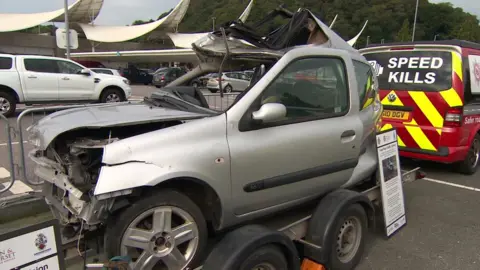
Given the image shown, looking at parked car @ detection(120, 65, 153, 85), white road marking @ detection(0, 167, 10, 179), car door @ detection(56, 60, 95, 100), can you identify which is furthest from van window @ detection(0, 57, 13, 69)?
parked car @ detection(120, 65, 153, 85)

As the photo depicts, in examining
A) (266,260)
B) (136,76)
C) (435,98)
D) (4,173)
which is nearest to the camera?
(266,260)

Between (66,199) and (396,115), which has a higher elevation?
(396,115)

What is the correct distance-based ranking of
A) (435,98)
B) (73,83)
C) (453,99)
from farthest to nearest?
(73,83) → (435,98) → (453,99)

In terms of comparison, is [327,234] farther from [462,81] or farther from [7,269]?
[462,81]

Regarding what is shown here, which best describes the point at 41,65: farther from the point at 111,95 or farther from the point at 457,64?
the point at 457,64

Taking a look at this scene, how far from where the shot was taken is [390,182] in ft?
12.9

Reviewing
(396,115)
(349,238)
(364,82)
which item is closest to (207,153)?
(349,238)

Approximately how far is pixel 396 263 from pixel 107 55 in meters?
53.1

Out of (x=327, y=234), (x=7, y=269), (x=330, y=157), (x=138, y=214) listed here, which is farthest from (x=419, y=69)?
(x=7, y=269)

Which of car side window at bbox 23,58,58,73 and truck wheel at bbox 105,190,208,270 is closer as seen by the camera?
truck wheel at bbox 105,190,208,270

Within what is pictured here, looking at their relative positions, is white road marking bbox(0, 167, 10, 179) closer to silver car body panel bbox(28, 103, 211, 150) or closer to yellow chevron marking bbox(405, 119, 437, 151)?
silver car body panel bbox(28, 103, 211, 150)

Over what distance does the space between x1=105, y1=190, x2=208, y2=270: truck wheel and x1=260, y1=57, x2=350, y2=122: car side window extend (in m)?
1.03

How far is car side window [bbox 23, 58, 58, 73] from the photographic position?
458 inches

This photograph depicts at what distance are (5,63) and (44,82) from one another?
1.20 m
